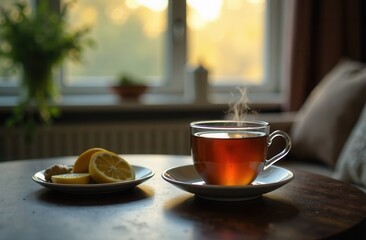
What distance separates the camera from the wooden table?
2.61 feet

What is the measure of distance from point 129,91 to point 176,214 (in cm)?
202

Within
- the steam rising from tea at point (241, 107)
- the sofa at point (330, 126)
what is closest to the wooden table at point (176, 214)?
the steam rising from tea at point (241, 107)

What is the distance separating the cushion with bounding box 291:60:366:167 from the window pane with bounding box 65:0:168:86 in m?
1.10

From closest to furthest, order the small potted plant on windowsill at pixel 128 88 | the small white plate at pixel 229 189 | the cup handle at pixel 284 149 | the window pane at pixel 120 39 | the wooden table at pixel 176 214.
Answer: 1. the wooden table at pixel 176 214
2. the small white plate at pixel 229 189
3. the cup handle at pixel 284 149
4. the small potted plant on windowsill at pixel 128 88
5. the window pane at pixel 120 39

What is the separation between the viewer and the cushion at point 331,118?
6.93 ft

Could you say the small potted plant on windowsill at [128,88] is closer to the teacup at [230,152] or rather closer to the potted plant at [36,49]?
the potted plant at [36,49]

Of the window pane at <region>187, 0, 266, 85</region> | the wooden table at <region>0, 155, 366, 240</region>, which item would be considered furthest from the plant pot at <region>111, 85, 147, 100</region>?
the wooden table at <region>0, 155, 366, 240</region>

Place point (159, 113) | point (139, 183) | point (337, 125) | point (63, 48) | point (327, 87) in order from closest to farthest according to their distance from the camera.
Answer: point (139, 183), point (337, 125), point (327, 87), point (63, 48), point (159, 113)

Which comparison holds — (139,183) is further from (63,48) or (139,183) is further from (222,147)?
(63,48)

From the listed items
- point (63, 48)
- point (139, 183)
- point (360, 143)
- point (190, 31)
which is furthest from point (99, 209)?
point (190, 31)

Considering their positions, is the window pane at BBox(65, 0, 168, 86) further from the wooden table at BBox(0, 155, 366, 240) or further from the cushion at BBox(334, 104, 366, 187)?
the wooden table at BBox(0, 155, 366, 240)

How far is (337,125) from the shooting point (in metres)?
2.13

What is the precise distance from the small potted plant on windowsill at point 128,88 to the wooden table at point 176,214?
176 centimetres

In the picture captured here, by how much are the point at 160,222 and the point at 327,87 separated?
167 cm
